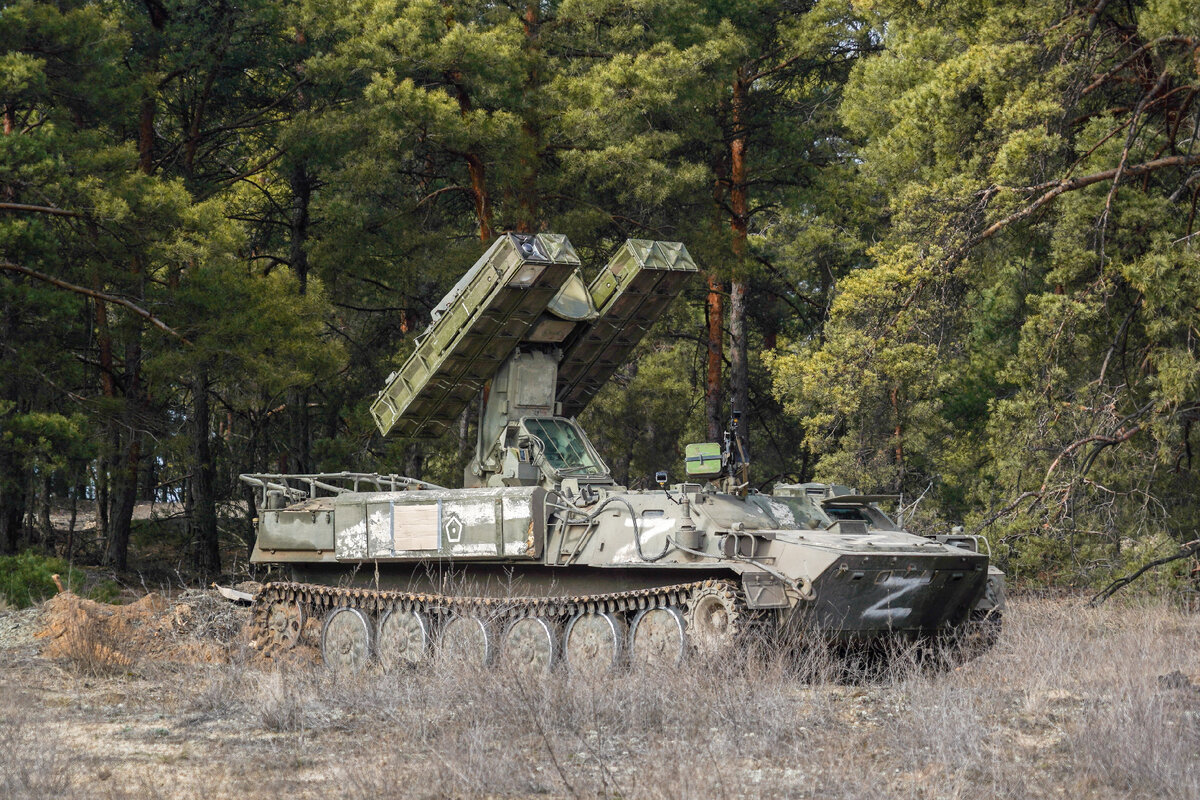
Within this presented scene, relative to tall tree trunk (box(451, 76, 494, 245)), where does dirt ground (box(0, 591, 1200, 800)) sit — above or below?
below

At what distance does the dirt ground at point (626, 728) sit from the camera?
7.43m

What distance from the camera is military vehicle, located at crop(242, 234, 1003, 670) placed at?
36.5 ft

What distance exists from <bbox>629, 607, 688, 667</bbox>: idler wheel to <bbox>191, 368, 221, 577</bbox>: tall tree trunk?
A: 12.2 meters

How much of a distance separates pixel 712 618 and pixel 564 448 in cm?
376

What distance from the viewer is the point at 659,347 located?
30.5 metres

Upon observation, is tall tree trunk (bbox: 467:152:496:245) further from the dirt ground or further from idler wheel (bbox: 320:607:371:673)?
the dirt ground

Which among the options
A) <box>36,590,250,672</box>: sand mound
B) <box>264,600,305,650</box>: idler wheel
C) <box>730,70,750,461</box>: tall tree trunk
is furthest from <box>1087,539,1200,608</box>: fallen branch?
<box>36,590,250,672</box>: sand mound

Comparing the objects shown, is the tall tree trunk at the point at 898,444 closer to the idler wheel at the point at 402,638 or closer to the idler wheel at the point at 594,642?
the idler wheel at the point at 402,638

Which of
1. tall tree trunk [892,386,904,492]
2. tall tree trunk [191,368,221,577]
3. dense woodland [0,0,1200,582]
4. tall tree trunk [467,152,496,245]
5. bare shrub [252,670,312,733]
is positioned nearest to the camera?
bare shrub [252,670,312,733]

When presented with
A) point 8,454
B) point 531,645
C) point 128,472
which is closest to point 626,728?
point 531,645

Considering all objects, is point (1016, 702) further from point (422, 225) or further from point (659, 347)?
point (659, 347)

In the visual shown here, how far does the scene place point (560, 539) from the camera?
41.1 ft

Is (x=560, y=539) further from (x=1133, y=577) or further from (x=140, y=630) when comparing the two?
(x=1133, y=577)

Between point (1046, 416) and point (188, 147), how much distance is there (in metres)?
14.7
